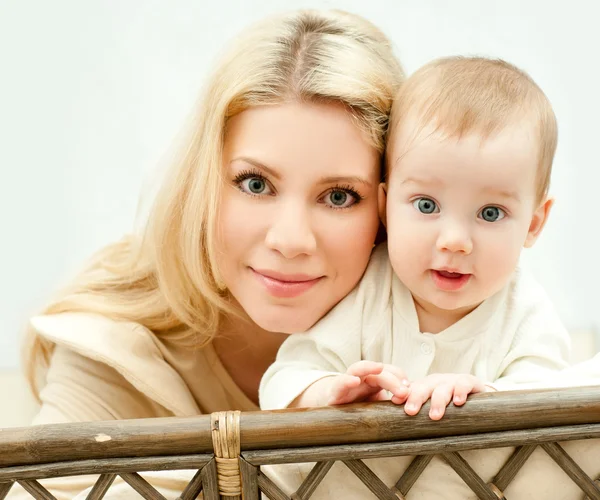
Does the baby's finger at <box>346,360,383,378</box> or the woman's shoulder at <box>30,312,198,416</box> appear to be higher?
the woman's shoulder at <box>30,312,198,416</box>

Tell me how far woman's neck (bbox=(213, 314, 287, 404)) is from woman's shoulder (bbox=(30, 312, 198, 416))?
10 cm

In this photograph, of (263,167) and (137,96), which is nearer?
(263,167)

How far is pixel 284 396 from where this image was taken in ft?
3.59

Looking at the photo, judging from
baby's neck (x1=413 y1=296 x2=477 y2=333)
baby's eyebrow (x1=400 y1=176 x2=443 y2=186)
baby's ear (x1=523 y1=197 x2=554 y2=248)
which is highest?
baby's ear (x1=523 y1=197 x2=554 y2=248)

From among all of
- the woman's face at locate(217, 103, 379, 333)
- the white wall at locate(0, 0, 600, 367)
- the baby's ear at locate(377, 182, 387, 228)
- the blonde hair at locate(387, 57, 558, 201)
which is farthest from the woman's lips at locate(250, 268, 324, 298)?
the white wall at locate(0, 0, 600, 367)

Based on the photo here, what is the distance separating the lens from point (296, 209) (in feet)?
3.78

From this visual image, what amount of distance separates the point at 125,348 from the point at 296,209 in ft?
1.22

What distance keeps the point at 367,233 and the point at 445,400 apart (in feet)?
1.10

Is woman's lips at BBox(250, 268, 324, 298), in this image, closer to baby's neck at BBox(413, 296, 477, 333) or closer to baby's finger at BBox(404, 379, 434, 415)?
baby's neck at BBox(413, 296, 477, 333)

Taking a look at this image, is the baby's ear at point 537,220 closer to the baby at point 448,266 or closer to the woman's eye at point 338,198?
the baby at point 448,266

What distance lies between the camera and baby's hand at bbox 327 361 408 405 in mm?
948

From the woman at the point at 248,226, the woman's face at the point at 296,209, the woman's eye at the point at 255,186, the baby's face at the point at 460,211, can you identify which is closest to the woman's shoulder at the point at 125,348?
the woman at the point at 248,226

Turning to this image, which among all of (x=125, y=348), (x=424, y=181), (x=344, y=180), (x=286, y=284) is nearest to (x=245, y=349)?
(x=125, y=348)

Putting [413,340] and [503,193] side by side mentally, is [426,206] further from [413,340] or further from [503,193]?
[413,340]
